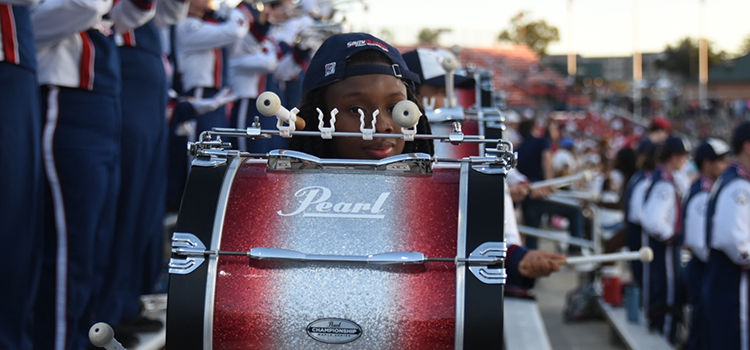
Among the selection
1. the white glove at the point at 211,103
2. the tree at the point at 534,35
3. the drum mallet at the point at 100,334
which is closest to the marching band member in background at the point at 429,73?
the white glove at the point at 211,103

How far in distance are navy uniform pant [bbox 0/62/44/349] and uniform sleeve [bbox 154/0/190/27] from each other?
118cm

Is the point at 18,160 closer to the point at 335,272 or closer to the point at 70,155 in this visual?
the point at 70,155

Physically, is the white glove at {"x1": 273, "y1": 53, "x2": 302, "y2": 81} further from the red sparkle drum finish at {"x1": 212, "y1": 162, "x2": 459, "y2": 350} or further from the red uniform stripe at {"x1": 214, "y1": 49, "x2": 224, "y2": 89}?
the red sparkle drum finish at {"x1": 212, "y1": 162, "x2": 459, "y2": 350}

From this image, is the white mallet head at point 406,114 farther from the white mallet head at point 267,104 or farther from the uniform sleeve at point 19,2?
the uniform sleeve at point 19,2

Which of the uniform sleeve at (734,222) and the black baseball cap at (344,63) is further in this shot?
the uniform sleeve at (734,222)

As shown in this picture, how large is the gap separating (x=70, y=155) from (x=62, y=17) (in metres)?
0.47

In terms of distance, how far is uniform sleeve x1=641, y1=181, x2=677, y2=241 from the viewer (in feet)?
20.5

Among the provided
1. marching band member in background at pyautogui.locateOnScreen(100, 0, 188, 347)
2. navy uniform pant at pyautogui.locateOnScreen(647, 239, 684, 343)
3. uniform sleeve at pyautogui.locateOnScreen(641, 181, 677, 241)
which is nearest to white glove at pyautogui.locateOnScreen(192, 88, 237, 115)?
marching band member in background at pyautogui.locateOnScreen(100, 0, 188, 347)

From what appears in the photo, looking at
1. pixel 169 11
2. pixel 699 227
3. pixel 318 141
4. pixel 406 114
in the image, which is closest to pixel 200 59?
pixel 169 11

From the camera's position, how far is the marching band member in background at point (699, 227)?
5.15 m

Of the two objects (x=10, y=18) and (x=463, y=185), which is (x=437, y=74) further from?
(x=463, y=185)

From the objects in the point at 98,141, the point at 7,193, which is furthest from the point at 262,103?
the point at 98,141

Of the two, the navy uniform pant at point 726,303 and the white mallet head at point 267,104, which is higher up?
the white mallet head at point 267,104

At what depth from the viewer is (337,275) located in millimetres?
1584
